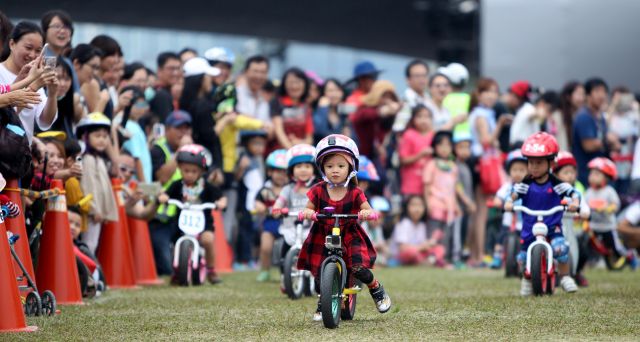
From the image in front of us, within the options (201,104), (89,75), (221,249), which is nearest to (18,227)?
(89,75)

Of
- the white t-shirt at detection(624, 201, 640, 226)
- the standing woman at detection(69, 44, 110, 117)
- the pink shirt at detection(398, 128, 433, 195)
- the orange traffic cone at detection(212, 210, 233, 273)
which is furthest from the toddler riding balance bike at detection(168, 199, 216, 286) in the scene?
the pink shirt at detection(398, 128, 433, 195)

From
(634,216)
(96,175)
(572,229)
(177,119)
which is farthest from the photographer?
(177,119)

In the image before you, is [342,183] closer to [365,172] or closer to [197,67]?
[365,172]

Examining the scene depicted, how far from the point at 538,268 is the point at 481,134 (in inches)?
270

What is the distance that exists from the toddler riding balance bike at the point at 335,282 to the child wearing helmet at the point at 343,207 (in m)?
0.10

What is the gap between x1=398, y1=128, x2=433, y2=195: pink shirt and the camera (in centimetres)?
1698

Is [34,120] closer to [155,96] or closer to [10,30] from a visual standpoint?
[10,30]

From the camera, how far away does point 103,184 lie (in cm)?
1148

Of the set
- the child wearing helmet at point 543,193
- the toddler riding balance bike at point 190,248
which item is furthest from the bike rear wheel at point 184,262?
the child wearing helmet at point 543,193

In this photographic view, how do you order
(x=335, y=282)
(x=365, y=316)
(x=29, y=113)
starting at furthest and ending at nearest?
(x=29, y=113) < (x=365, y=316) < (x=335, y=282)

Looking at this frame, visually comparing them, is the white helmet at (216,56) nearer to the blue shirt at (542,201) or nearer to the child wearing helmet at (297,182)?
the child wearing helmet at (297,182)

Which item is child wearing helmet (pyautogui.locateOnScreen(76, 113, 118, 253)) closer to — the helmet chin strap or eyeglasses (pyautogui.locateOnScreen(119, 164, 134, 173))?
eyeglasses (pyautogui.locateOnScreen(119, 164, 134, 173))

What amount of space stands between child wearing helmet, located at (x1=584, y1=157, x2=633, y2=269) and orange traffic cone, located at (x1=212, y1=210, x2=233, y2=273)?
4.23 m

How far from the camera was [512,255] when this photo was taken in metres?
13.3
